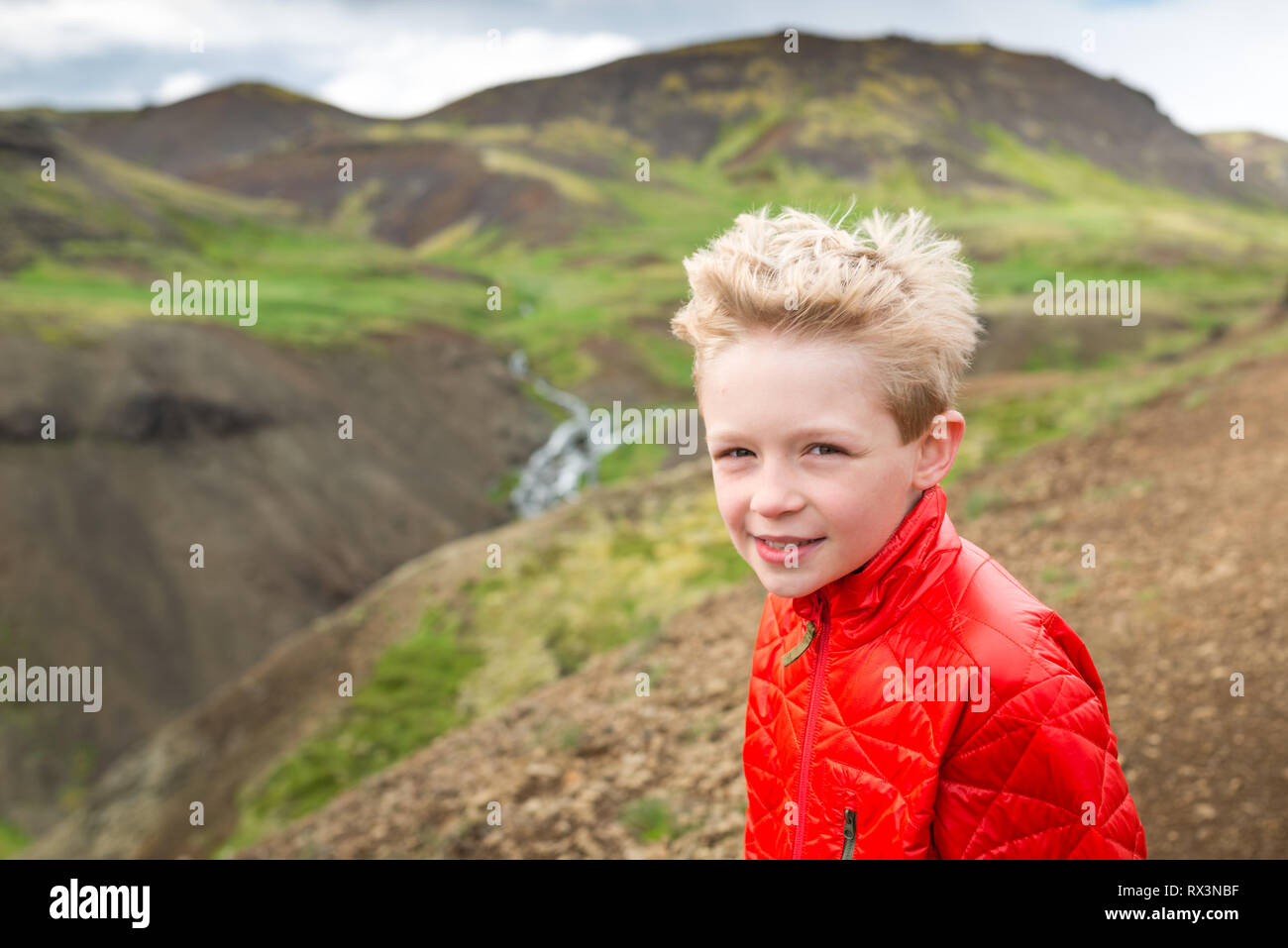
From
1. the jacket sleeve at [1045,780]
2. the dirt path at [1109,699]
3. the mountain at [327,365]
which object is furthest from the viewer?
the mountain at [327,365]

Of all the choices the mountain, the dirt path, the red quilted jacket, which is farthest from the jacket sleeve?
the dirt path

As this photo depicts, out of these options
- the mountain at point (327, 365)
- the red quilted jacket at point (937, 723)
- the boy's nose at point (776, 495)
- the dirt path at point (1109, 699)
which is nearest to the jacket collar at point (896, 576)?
the red quilted jacket at point (937, 723)

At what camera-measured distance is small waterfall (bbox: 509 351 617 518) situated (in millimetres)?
37656

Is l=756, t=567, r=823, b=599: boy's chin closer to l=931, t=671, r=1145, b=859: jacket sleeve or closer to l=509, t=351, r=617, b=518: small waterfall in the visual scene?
l=931, t=671, r=1145, b=859: jacket sleeve

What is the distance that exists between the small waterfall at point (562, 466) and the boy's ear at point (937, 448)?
1321 inches

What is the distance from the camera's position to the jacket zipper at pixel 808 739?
7.73 feet

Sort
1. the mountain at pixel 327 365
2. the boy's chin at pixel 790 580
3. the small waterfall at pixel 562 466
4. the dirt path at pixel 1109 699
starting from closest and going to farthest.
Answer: the boy's chin at pixel 790 580, the dirt path at pixel 1109 699, the mountain at pixel 327 365, the small waterfall at pixel 562 466

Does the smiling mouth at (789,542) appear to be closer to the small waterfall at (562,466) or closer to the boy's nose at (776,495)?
the boy's nose at (776,495)

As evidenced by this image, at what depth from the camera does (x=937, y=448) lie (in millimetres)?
2227

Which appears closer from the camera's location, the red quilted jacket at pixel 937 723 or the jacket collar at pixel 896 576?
the red quilted jacket at pixel 937 723

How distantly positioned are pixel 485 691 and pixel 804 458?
14.2 meters

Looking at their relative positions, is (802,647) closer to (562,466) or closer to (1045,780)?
(1045,780)

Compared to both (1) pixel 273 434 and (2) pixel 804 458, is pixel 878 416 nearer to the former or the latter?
(2) pixel 804 458

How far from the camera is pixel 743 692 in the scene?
797 cm
